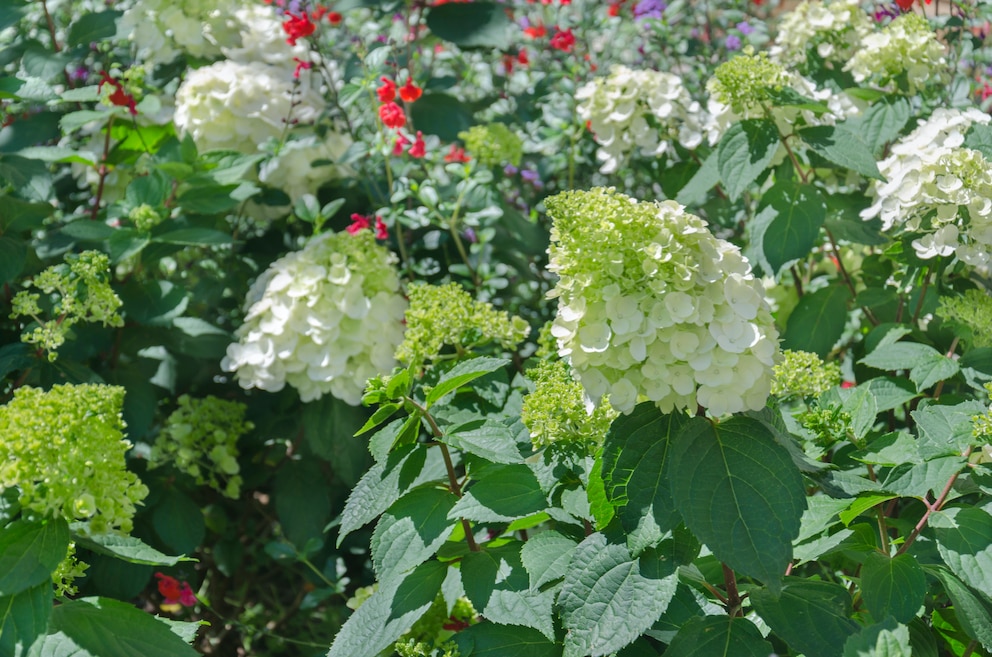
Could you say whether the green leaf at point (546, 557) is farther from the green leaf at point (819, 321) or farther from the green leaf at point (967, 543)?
the green leaf at point (819, 321)

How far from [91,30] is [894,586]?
2365 millimetres

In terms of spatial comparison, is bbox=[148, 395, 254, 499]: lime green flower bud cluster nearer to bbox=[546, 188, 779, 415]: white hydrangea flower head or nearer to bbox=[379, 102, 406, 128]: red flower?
bbox=[379, 102, 406, 128]: red flower

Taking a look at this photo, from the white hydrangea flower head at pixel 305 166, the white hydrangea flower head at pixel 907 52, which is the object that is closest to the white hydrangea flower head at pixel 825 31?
the white hydrangea flower head at pixel 907 52

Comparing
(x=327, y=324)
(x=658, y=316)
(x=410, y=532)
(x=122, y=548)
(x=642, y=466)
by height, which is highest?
(x=658, y=316)

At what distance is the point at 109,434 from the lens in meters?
1.53

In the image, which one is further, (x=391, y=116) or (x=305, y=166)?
(x=305, y=166)

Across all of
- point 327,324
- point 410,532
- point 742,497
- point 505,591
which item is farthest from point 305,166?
point 742,497

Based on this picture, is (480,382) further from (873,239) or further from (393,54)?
(393,54)

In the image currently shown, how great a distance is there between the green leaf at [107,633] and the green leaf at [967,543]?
1.12 meters

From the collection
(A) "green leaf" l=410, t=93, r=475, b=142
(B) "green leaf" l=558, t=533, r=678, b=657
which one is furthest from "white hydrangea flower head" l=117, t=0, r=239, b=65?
(B) "green leaf" l=558, t=533, r=678, b=657

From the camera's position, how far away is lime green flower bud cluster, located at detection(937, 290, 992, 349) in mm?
1861

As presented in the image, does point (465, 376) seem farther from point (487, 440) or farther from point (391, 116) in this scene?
point (391, 116)

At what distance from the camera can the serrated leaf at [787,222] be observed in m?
2.09

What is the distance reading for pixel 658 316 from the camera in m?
1.24
